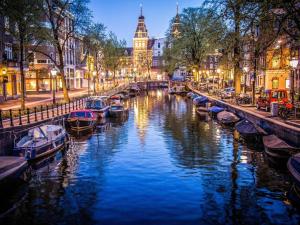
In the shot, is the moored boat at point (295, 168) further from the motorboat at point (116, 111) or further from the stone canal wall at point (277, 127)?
the motorboat at point (116, 111)

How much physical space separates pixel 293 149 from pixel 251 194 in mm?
6428

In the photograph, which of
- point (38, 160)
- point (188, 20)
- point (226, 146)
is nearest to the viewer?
point (38, 160)

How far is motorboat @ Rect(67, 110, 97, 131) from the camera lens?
41.0 metres

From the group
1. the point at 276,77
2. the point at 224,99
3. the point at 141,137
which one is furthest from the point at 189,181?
the point at 276,77

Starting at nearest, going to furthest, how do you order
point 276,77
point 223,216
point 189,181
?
point 223,216
point 189,181
point 276,77

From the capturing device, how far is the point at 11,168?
2100cm

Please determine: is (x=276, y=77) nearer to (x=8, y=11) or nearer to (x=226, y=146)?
(x=226, y=146)

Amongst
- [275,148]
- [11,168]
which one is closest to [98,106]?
[275,148]

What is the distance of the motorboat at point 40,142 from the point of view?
1025 inches

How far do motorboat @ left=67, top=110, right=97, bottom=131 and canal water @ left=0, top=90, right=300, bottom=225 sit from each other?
5397 mm

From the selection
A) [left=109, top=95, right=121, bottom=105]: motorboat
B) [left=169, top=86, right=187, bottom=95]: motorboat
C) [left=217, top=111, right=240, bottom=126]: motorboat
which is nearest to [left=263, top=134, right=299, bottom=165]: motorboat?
[left=217, top=111, right=240, bottom=126]: motorboat

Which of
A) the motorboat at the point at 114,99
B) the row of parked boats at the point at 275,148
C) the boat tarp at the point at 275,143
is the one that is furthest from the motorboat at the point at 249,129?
the motorboat at the point at 114,99

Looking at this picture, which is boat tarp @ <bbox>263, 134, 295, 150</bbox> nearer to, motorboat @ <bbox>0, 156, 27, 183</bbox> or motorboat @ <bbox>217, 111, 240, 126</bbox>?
motorboat @ <bbox>217, 111, 240, 126</bbox>

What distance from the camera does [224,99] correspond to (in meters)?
65.1
